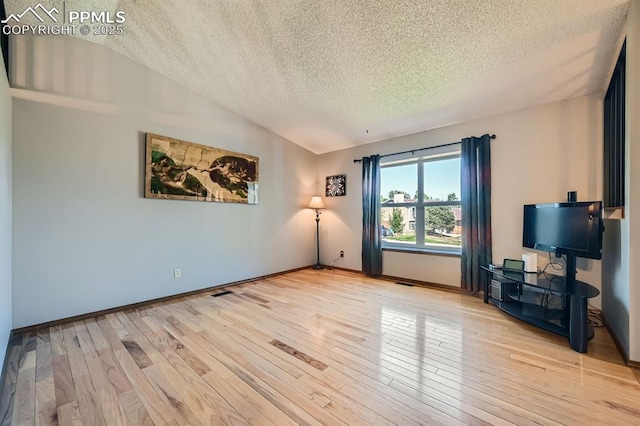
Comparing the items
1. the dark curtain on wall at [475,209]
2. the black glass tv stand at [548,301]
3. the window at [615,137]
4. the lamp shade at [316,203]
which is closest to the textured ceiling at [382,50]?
the window at [615,137]

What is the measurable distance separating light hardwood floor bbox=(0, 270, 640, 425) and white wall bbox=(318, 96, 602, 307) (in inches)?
42.0

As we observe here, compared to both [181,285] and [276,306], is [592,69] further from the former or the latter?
[181,285]

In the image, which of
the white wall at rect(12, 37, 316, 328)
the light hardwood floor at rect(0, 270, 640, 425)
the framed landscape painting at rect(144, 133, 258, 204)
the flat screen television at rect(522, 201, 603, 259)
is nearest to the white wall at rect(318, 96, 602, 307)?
the flat screen television at rect(522, 201, 603, 259)

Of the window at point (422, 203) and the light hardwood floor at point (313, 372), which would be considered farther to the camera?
the window at point (422, 203)

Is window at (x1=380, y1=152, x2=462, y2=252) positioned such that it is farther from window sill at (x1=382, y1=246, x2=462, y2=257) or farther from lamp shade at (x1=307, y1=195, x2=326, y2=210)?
lamp shade at (x1=307, y1=195, x2=326, y2=210)

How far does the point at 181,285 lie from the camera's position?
11.4 ft

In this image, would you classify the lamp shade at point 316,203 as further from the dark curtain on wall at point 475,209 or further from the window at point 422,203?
the dark curtain on wall at point 475,209

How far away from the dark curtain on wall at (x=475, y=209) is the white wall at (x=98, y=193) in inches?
132

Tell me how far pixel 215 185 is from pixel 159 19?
6.48 ft

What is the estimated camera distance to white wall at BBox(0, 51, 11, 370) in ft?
6.17

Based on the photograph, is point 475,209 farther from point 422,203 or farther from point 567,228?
point 567,228

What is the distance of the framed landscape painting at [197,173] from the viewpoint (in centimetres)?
323

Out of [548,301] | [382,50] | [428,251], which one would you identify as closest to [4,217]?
[382,50]

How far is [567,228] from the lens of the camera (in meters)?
2.37
